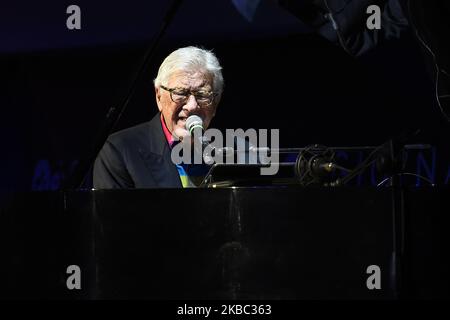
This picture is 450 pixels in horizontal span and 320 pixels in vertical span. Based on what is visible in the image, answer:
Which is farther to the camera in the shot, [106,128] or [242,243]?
[106,128]

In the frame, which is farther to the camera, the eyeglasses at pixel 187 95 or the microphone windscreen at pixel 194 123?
the eyeglasses at pixel 187 95

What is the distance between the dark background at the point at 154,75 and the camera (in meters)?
5.12

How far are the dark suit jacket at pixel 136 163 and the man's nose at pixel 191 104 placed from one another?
17cm

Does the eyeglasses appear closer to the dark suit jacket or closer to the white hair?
the white hair

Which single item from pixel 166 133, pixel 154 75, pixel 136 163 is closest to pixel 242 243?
pixel 136 163

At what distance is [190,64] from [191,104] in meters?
0.16

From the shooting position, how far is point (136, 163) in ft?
10.7

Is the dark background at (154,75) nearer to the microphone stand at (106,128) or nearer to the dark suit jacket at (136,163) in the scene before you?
the dark suit jacket at (136,163)

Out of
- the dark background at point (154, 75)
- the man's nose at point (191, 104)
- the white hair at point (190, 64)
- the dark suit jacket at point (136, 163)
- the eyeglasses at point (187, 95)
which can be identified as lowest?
the dark suit jacket at point (136, 163)

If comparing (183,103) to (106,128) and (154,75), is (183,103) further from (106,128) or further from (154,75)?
(154,75)

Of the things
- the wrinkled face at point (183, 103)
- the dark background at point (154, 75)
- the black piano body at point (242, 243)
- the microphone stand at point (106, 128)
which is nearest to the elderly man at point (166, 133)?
the wrinkled face at point (183, 103)

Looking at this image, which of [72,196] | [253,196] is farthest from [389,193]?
[72,196]

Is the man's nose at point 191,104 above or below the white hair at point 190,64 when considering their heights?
below

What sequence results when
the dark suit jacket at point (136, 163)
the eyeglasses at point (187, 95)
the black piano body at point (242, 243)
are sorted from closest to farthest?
the black piano body at point (242, 243)
the dark suit jacket at point (136, 163)
the eyeglasses at point (187, 95)
